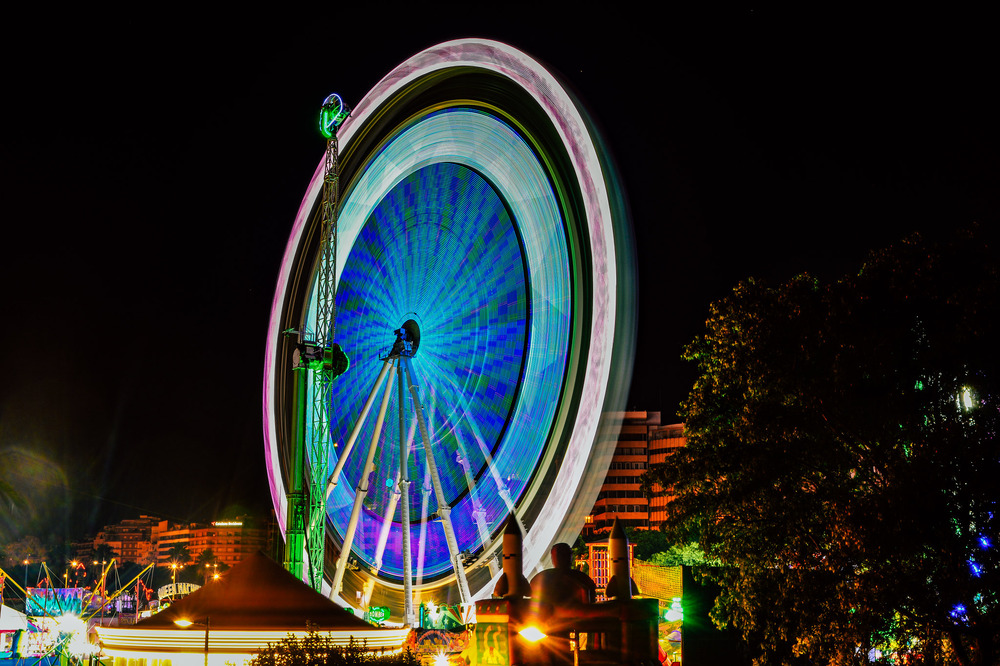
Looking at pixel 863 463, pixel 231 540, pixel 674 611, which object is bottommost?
pixel 674 611

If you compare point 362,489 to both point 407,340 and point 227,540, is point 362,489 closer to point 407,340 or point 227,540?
point 407,340

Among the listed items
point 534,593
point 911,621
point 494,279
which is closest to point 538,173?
point 494,279

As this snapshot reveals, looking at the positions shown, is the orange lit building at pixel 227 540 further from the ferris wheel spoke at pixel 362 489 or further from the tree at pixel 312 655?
the tree at pixel 312 655

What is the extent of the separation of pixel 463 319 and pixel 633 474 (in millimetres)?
97440

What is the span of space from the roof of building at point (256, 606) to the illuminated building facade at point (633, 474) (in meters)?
101

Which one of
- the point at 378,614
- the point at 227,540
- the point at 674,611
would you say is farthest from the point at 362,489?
the point at 227,540

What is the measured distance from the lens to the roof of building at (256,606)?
19141 mm

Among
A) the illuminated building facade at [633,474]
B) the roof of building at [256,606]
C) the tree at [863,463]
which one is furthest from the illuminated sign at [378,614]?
the illuminated building facade at [633,474]

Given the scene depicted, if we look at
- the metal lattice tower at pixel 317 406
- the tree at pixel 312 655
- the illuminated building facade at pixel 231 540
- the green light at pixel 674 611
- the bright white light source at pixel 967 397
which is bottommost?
the tree at pixel 312 655

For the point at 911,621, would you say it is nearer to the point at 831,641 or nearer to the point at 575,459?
the point at 831,641

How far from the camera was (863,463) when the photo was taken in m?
15.1

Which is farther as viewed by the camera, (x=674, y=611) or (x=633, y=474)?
(x=633, y=474)

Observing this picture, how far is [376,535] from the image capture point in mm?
36719

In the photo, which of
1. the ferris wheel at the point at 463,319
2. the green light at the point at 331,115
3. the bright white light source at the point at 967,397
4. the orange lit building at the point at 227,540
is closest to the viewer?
the bright white light source at the point at 967,397
